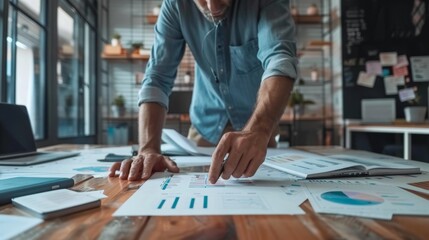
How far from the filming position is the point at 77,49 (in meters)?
3.13

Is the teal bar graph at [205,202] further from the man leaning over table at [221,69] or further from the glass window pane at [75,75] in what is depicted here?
the glass window pane at [75,75]

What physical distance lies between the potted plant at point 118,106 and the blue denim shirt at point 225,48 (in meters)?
2.60

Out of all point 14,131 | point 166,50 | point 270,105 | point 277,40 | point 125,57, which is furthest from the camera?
point 125,57

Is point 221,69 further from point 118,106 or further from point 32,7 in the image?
point 118,106

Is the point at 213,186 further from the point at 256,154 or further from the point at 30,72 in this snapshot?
the point at 30,72

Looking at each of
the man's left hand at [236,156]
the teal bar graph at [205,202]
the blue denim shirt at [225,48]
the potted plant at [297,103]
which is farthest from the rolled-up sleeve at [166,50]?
the potted plant at [297,103]

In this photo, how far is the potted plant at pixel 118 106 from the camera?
3557 millimetres

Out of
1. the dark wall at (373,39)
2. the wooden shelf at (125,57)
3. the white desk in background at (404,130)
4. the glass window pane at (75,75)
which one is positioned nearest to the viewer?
the white desk in background at (404,130)

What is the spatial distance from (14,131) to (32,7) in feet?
5.35

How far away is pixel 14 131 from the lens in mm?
917

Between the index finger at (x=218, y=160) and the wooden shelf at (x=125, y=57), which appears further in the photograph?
the wooden shelf at (x=125, y=57)

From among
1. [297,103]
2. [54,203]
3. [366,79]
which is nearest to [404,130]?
[366,79]

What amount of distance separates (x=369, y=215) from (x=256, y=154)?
21 centimetres

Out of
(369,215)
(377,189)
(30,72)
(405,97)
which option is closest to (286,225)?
(369,215)
